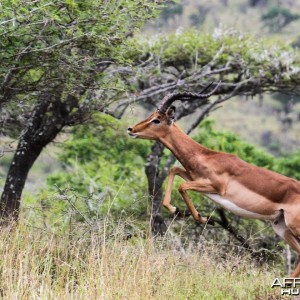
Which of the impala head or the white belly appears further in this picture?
the impala head

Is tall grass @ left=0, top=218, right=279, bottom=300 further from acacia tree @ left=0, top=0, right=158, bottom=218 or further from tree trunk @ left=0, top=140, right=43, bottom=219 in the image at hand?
tree trunk @ left=0, top=140, right=43, bottom=219

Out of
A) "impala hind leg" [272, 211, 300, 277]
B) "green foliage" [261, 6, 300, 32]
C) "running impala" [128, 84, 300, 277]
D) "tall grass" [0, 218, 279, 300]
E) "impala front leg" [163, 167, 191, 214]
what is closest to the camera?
"tall grass" [0, 218, 279, 300]

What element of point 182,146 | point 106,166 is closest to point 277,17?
point 106,166

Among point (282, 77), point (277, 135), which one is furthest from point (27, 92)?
point (277, 135)

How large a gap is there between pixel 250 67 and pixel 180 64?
1.33 metres

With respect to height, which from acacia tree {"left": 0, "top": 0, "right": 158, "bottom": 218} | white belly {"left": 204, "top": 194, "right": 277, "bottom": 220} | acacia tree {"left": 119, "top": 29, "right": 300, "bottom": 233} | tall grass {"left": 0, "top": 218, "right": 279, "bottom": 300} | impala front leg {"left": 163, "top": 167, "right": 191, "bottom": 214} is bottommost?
tall grass {"left": 0, "top": 218, "right": 279, "bottom": 300}

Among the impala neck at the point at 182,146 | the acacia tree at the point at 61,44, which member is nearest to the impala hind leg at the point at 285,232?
the impala neck at the point at 182,146

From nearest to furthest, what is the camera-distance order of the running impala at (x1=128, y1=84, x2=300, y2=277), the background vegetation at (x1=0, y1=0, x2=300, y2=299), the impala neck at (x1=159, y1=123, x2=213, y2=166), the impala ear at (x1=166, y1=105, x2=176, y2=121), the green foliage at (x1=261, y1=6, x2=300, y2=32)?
the background vegetation at (x1=0, y1=0, x2=300, y2=299), the running impala at (x1=128, y1=84, x2=300, y2=277), the impala neck at (x1=159, y1=123, x2=213, y2=166), the impala ear at (x1=166, y1=105, x2=176, y2=121), the green foliage at (x1=261, y1=6, x2=300, y2=32)

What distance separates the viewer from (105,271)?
725cm

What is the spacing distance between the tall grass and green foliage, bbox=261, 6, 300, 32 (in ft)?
172

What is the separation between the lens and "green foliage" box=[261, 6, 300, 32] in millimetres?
59562

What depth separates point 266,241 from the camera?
1458 centimetres

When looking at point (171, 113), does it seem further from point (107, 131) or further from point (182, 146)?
point (107, 131)

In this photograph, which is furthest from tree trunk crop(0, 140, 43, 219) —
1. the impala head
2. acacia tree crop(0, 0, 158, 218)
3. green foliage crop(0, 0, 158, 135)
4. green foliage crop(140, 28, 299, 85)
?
the impala head
